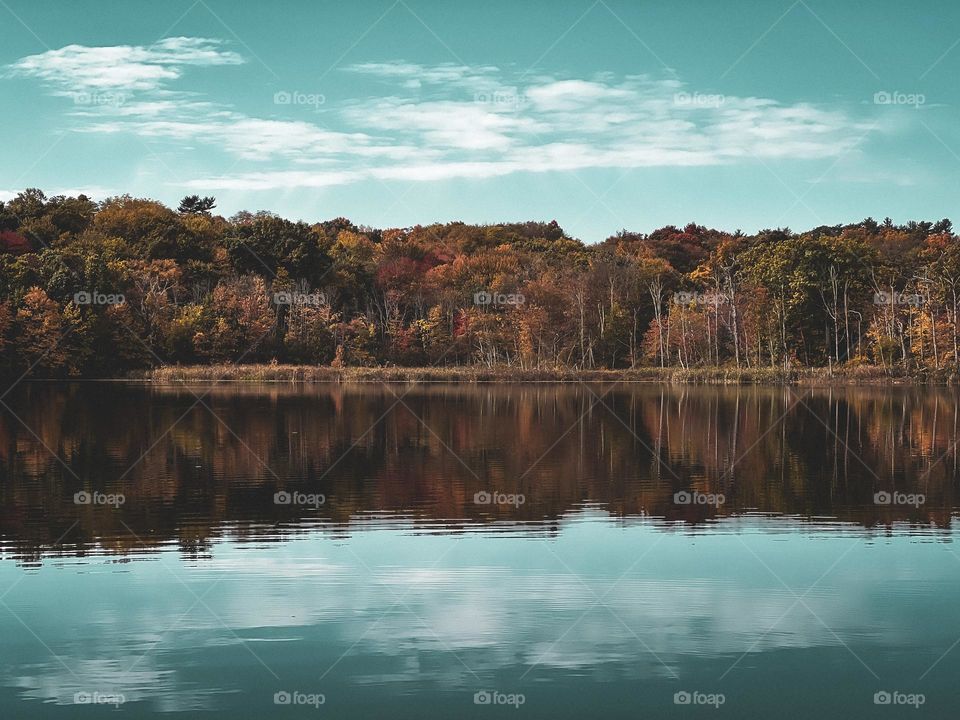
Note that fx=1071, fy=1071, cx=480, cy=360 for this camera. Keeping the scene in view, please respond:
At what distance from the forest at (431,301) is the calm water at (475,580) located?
4540 centimetres

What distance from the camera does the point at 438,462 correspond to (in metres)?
21.8

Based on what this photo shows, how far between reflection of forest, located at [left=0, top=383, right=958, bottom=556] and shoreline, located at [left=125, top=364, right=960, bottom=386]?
20762mm

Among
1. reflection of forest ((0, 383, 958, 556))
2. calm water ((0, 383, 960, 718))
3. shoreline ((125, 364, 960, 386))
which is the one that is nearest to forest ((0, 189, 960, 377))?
shoreline ((125, 364, 960, 386))

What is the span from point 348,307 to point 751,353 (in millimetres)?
32754

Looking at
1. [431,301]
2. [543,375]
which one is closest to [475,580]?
[543,375]

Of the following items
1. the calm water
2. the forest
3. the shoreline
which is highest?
the forest

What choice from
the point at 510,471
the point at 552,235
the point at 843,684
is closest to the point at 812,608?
the point at 843,684

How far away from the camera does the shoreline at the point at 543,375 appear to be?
61.5m

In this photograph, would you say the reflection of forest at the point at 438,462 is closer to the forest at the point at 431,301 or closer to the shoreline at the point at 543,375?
the shoreline at the point at 543,375

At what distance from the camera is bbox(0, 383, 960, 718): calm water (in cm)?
789

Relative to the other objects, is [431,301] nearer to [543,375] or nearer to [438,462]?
[543,375]

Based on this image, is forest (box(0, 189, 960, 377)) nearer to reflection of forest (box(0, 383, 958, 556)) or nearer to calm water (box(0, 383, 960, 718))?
reflection of forest (box(0, 383, 958, 556))

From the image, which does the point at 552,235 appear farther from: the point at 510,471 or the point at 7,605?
the point at 7,605

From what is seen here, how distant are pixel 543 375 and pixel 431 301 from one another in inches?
746
